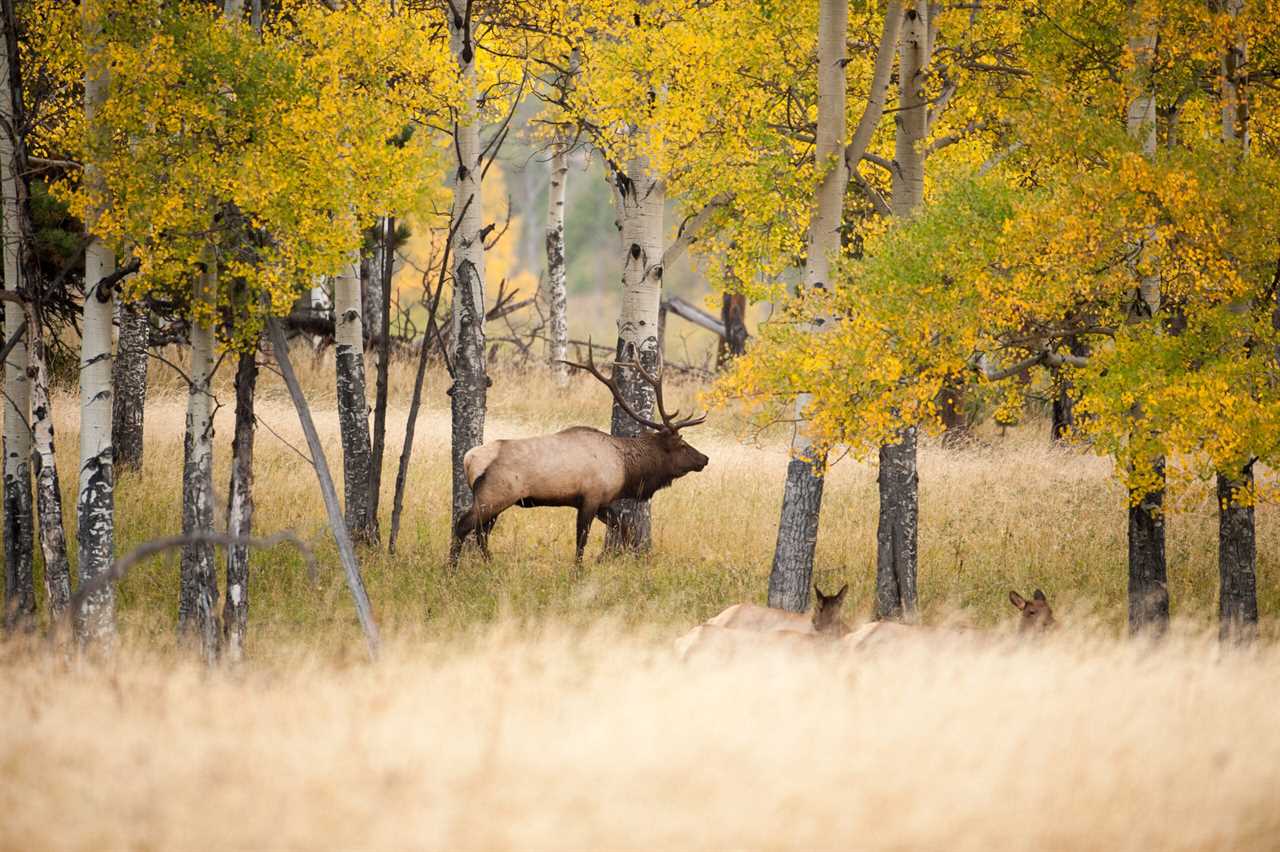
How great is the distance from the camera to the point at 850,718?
689 centimetres

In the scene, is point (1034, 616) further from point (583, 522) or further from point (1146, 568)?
point (583, 522)

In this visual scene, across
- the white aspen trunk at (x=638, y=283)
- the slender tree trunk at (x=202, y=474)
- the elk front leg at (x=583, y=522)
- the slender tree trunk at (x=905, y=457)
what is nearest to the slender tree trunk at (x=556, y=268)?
the white aspen trunk at (x=638, y=283)

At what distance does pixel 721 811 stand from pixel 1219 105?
807 cm

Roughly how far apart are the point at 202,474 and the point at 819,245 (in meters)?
5.80

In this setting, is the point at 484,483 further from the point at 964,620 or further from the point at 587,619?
the point at 964,620

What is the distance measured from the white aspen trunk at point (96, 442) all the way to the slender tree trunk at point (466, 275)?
421cm

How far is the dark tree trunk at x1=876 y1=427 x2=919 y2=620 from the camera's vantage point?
11641mm

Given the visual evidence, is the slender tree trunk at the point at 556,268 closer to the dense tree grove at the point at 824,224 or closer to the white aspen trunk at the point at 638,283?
the white aspen trunk at the point at 638,283

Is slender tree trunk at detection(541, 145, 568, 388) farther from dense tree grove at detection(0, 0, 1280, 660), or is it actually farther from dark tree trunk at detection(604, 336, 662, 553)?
dense tree grove at detection(0, 0, 1280, 660)

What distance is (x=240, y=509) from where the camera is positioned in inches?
395

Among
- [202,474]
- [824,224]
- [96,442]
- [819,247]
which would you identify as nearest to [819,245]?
[819,247]

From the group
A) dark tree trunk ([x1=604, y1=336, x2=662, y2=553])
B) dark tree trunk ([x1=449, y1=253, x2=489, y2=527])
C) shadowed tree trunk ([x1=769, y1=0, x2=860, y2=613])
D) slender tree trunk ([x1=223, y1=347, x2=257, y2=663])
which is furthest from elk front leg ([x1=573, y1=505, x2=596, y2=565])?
slender tree trunk ([x1=223, y1=347, x2=257, y2=663])

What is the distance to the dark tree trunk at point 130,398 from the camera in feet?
50.2

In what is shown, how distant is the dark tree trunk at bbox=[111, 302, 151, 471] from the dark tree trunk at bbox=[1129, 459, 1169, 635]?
11603 mm
